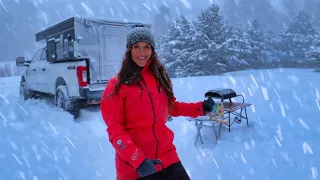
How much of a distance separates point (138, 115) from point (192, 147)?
3.18m

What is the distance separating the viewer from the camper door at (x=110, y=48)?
7816 millimetres

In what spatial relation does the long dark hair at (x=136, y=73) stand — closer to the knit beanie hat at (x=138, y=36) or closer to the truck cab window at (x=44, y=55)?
the knit beanie hat at (x=138, y=36)

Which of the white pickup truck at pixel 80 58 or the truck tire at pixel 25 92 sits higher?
the white pickup truck at pixel 80 58

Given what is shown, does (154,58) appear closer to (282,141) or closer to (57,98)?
(282,141)

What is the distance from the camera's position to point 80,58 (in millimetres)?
6875

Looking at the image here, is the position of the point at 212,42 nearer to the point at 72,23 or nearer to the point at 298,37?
the point at 298,37

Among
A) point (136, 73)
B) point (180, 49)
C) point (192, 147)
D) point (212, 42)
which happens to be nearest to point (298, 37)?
point (212, 42)

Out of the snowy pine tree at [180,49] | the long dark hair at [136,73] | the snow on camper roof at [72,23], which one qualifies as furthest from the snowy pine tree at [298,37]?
the long dark hair at [136,73]

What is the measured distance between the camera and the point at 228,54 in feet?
102

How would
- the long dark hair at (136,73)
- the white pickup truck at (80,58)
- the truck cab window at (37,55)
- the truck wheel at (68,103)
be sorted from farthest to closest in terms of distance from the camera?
the truck cab window at (37,55), the truck wheel at (68,103), the white pickup truck at (80,58), the long dark hair at (136,73)

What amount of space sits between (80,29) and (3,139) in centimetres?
334

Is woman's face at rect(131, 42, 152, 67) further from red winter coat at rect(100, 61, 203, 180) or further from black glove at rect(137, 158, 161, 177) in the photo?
black glove at rect(137, 158, 161, 177)

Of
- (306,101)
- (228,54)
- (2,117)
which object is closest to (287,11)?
(228,54)

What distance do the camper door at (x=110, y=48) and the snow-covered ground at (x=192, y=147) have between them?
1373 mm
